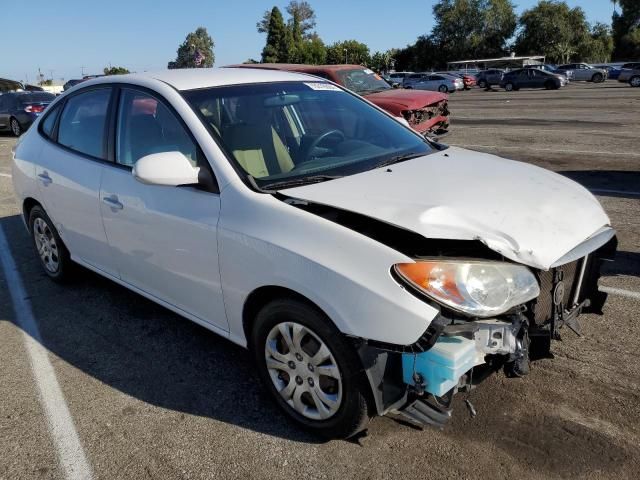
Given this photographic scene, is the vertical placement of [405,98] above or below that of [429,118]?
above

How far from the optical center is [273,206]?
9.16 ft

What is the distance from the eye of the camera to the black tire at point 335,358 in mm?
2520

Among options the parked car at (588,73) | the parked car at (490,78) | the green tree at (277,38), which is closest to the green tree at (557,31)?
the green tree at (277,38)

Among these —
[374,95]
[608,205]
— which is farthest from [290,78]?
[374,95]

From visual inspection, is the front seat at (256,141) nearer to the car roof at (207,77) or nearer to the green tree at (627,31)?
the car roof at (207,77)

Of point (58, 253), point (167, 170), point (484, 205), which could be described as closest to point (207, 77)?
point (167, 170)

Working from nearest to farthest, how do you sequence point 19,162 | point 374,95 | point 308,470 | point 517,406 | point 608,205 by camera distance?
point 308,470 < point 517,406 < point 19,162 < point 608,205 < point 374,95

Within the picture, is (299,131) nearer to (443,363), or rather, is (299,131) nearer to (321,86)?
(321,86)

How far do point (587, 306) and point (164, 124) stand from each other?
265cm

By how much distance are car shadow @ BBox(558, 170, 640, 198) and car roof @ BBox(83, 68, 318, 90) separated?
5.04 meters

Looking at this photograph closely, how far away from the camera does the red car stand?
1088 centimetres

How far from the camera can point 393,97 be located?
444 inches

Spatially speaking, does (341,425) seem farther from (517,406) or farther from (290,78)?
(290,78)

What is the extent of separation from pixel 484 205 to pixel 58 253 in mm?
3629
